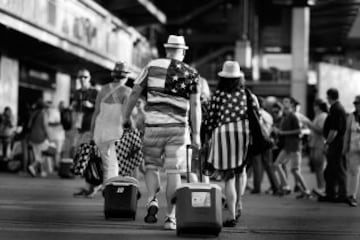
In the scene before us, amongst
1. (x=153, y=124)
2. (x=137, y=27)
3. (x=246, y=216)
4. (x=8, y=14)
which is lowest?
(x=246, y=216)

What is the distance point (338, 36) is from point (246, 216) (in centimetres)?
6260

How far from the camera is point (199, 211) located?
9492mm

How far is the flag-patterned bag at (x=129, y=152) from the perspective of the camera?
43.2 ft

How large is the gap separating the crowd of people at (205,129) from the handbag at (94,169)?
276 mm

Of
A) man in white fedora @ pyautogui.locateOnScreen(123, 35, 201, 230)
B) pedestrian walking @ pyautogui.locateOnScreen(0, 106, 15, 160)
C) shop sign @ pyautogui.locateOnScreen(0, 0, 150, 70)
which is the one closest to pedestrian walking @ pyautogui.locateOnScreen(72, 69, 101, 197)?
man in white fedora @ pyautogui.locateOnScreen(123, 35, 201, 230)

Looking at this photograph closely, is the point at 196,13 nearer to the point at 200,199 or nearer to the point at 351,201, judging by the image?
the point at 351,201

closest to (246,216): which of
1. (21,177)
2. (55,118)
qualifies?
(21,177)

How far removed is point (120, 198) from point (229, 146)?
1.35 meters

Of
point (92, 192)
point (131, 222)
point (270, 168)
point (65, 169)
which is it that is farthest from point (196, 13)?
point (131, 222)

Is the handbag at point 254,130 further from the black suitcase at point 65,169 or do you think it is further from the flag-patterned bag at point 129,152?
the black suitcase at point 65,169

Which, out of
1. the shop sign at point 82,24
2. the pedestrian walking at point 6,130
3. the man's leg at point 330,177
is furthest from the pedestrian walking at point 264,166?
the shop sign at point 82,24

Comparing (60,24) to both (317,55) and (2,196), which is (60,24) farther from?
(317,55)

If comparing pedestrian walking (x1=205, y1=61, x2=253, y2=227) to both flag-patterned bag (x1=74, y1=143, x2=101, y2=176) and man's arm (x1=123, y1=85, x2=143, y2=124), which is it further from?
flag-patterned bag (x1=74, y1=143, x2=101, y2=176)

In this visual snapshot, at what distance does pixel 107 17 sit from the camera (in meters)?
46.0
